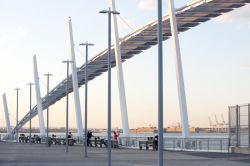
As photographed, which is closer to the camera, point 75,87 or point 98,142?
point 98,142

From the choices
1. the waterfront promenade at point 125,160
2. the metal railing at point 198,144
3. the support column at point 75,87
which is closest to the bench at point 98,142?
the metal railing at point 198,144

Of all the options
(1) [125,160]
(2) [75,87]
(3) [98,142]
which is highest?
(2) [75,87]

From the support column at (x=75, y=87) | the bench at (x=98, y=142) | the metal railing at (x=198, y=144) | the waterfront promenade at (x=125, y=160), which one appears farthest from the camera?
the support column at (x=75, y=87)

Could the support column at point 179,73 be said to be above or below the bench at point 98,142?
above

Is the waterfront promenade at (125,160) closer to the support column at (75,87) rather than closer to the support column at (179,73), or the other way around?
the support column at (179,73)

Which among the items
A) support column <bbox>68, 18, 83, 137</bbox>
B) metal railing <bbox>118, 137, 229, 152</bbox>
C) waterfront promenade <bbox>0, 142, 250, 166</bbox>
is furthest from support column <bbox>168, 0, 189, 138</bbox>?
support column <bbox>68, 18, 83, 137</bbox>

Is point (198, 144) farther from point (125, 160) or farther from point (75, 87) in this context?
point (75, 87)

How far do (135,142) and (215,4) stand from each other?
1369 centimetres

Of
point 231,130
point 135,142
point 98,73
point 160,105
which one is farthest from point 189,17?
point 160,105

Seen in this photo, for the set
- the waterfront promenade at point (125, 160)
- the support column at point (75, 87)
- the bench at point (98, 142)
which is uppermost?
the support column at point (75, 87)

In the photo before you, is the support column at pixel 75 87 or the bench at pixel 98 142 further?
the support column at pixel 75 87

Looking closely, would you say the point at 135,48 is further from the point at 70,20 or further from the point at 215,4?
the point at 215,4

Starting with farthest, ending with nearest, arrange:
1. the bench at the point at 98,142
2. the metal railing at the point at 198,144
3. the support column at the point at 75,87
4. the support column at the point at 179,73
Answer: the support column at the point at 75,87
the bench at the point at 98,142
the support column at the point at 179,73
the metal railing at the point at 198,144

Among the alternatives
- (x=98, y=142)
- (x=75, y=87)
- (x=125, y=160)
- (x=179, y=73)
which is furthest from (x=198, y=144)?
(x=75, y=87)
